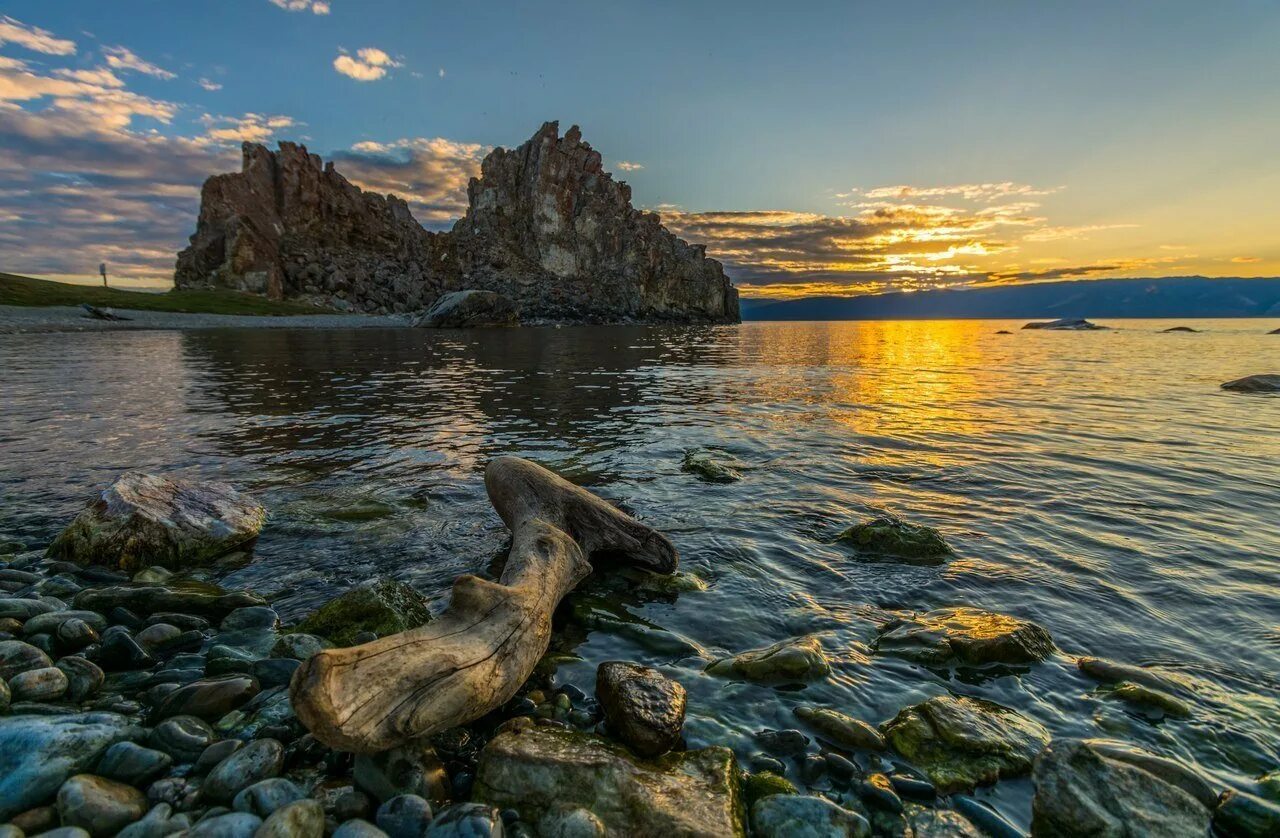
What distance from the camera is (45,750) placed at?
3594 millimetres

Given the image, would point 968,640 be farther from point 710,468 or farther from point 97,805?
point 710,468

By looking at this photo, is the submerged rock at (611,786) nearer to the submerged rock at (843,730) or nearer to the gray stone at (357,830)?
the gray stone at (357,830)

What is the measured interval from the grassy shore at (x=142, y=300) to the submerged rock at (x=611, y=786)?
116486 mm

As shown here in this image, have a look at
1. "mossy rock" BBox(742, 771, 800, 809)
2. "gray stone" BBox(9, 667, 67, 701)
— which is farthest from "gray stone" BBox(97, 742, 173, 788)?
"mossy rock" BBox(742, 771, 800, 809)

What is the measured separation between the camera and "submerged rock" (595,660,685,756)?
14.2 feet

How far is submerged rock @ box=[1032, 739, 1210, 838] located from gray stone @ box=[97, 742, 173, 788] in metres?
5.71

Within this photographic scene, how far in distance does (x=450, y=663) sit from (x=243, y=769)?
1.37m

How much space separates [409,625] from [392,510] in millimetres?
4401

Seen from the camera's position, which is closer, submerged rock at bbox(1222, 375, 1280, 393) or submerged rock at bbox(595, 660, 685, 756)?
submerged rock at bbox(595, 660, 685, 756)

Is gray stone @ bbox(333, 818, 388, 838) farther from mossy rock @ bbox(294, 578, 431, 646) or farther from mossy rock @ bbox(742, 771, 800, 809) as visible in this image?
mossy rock @ bbox(294, 578, 431, 646)

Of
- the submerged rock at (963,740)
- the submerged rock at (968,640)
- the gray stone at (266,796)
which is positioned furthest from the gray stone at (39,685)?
the submerged rock at (968,640)

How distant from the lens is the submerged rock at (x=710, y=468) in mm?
12367

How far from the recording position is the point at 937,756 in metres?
4.33

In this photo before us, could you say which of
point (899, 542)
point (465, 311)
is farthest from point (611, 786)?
point (465, 311)
